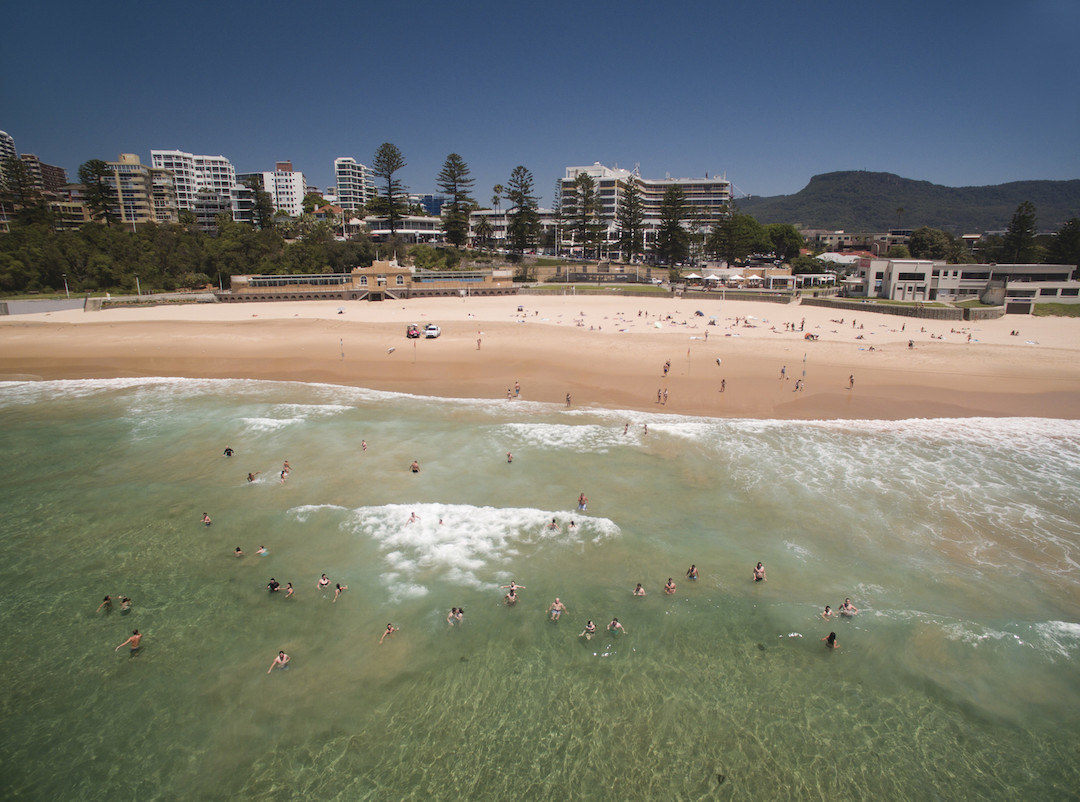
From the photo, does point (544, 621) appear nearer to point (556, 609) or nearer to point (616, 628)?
point (556, 609)

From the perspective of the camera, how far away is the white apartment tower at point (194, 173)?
119 metres

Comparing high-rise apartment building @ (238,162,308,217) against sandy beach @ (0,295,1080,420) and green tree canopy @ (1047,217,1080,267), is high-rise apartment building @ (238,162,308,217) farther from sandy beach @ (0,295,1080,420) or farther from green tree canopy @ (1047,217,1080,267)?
green tree canopy @ (1047,217,1080,267)

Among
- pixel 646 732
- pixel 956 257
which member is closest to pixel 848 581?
pixel 646 732

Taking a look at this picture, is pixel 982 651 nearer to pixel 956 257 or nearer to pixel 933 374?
pixel 933 374

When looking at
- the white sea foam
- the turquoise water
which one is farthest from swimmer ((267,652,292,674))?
the white sea foam

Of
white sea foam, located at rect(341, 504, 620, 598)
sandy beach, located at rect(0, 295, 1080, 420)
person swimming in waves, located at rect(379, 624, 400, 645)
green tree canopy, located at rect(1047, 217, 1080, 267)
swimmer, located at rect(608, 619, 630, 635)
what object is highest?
green tree canopy, located at rect(1047, 217, 1080, 267)

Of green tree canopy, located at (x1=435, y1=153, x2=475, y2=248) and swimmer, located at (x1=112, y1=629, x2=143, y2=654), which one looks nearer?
swimmer, located at (x1=112, y1=629, x2=143, y2=654)

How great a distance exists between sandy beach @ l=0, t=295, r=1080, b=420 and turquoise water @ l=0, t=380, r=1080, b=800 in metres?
5.38

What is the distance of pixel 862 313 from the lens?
43.9 meters

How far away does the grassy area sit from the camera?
4493 centimetres

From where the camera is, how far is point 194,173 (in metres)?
125

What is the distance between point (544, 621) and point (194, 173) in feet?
493

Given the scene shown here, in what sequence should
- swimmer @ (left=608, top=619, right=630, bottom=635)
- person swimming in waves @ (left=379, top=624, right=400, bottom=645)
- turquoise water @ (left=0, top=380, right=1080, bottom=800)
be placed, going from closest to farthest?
turquoise water @ (left=0, top=380, right=1080, bottom=800), person swimming in waves @ (left=379, top=624, right=400, bottom=645), swimmer @ (left=608, top=619, right=630, bottom=635)

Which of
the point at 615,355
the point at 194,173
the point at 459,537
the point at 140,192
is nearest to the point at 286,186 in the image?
the point at 194,173
